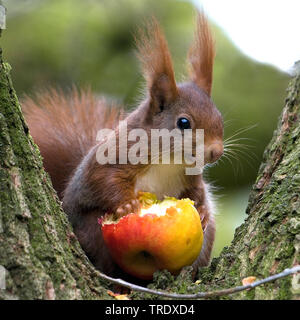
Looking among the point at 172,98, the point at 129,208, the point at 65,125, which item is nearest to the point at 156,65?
the point at 172,98

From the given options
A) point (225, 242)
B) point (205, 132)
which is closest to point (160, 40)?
point (205, 132)

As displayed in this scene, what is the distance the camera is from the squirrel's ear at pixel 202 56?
77.6 inches

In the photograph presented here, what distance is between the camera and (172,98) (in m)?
1.89

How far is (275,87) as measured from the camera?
10.6 feet

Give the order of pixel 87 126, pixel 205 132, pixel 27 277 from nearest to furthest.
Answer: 1. pixel 27 277
2. pixel 205 132
3. pixel 87 126

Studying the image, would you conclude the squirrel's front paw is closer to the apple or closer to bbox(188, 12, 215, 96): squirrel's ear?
the apple

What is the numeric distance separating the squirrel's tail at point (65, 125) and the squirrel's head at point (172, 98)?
0.39 meters

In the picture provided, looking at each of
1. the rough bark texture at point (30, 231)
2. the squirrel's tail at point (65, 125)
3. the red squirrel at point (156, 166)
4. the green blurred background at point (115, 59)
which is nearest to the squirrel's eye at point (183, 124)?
the red squirrel at point (156, 166)

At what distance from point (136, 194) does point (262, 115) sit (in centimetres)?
154

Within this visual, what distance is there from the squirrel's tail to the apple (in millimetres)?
700

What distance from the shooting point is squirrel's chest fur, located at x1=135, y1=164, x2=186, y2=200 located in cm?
185

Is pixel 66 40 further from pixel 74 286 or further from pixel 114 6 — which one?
pixel 74 286

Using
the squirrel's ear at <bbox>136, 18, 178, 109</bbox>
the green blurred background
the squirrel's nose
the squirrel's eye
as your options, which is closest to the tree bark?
the squirrel's nose

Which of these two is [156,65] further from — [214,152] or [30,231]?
[30,231]
